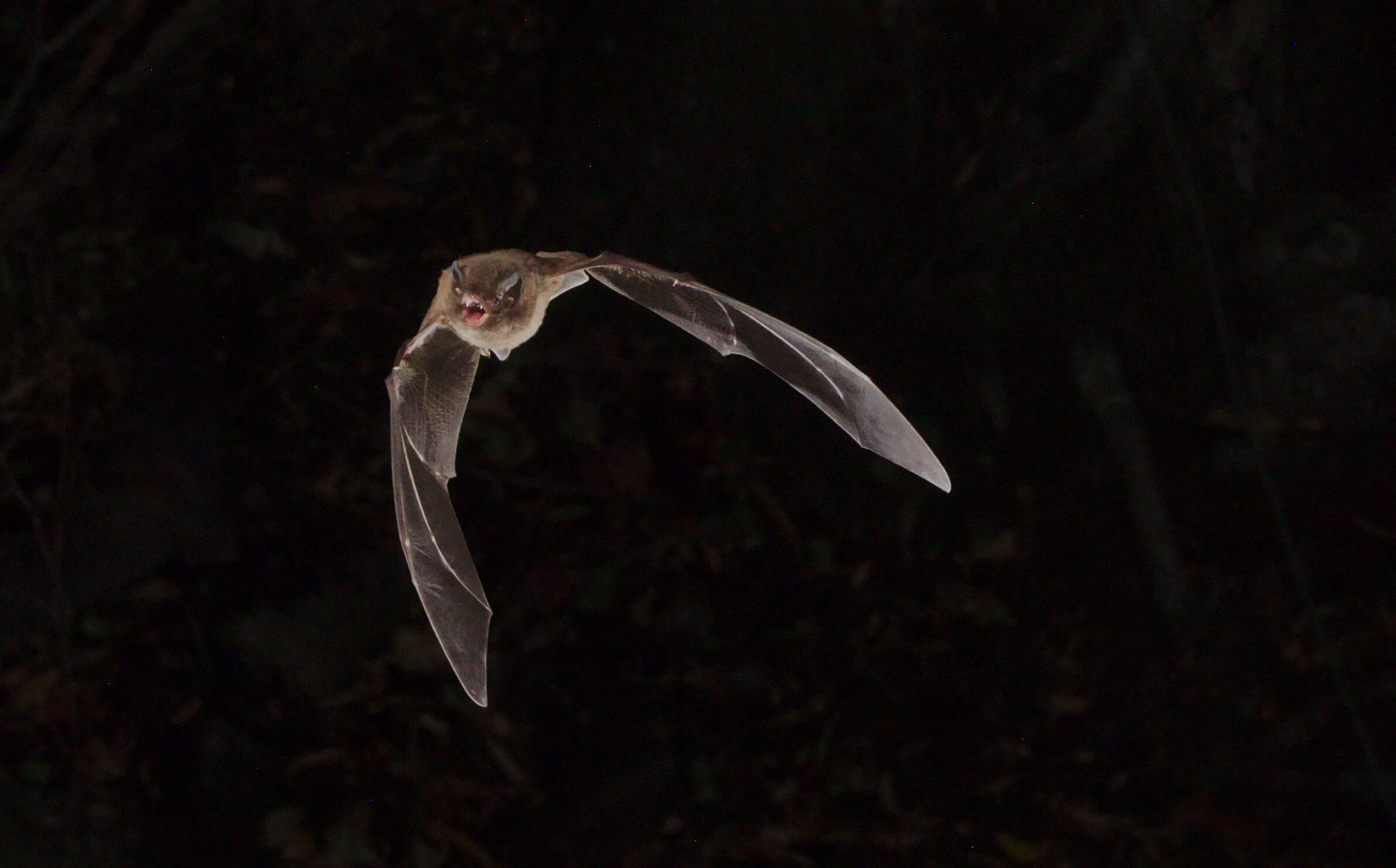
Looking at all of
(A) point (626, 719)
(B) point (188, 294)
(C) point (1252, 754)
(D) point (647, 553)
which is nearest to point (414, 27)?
(B) point (188, 294)

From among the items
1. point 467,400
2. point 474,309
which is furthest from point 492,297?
point 467,400

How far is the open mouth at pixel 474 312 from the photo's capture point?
1.33 ft

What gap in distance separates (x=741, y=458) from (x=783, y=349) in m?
0.65

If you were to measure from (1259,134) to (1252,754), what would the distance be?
57 centimetres

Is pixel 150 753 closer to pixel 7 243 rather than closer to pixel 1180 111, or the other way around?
pixel 7 243

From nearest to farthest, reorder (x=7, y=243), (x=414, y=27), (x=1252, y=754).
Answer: (x=1252, y=754), (x=7, y=243), (x=414, y=27)

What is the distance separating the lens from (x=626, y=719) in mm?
1069

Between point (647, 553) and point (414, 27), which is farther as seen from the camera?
point (414, 27)

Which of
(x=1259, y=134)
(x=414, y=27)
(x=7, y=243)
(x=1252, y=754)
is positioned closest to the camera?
(x=1259, y=134)

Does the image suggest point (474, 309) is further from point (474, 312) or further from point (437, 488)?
point (437, 488)

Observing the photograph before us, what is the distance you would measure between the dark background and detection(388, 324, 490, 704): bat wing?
22.4 inches

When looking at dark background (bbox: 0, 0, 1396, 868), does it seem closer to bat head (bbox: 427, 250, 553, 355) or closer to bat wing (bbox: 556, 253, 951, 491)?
bat wing (bbox: 556, 253, 951, 491)

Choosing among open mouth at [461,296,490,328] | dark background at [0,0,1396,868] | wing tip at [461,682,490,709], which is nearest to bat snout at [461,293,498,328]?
open mouth at [461,296,490,328]

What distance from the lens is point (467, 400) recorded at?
1.70 ft
